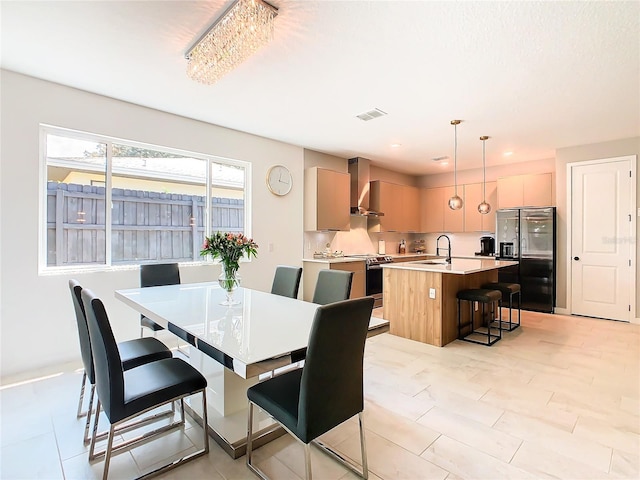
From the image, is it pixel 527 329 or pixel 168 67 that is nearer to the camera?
pixel 168 67

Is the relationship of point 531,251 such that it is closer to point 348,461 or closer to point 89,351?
point 348,461

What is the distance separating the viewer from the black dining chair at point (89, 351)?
182 cm

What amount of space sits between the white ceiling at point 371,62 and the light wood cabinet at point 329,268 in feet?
6.57

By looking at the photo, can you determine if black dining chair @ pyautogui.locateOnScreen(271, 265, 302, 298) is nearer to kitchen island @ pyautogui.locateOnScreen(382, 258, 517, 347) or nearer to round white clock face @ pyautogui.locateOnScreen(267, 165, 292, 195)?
kitchen island @ pyautogui.locateOnScreen(382, 258, 517, 347)

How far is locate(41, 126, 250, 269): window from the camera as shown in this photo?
3184 millimetres

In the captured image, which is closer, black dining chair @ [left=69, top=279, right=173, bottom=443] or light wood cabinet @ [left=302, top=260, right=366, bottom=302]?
black dining chair @ [left=69, top=279, right=173, bottom=443]

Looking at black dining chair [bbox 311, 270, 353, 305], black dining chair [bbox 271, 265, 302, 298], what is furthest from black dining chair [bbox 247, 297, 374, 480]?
black dining chair [bbox 271, 265, 302, 298]

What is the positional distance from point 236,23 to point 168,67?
102 cm

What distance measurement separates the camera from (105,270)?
3.36 meters

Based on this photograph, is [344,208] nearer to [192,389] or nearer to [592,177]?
[592,177]

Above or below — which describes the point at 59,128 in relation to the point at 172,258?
above

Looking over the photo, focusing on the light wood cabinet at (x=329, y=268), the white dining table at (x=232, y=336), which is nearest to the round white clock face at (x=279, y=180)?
the light wood cabinet at (x=329, y=268)

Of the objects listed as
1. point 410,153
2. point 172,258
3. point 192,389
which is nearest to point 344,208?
point 410,153

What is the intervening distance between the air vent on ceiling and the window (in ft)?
5.68
